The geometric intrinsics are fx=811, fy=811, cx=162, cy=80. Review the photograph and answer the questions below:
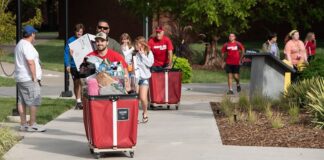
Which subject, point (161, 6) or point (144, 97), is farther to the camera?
point (161, 6)

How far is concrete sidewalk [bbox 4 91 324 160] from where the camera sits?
35.8 feet

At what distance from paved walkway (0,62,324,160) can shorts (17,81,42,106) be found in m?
0.53

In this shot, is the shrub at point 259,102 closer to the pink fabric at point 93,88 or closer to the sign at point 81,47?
the sign at point 81,47

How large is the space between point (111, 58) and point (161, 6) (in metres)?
19.4

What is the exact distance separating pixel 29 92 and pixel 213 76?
15.5 m

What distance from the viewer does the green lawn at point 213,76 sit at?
2609 centimetres

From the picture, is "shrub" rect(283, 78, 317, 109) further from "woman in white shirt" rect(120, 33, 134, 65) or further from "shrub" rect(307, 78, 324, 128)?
"woman in white shirt" rect(120, 33, 134, 65)

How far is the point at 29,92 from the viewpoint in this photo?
13.0m

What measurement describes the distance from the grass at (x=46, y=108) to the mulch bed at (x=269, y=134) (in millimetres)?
3252

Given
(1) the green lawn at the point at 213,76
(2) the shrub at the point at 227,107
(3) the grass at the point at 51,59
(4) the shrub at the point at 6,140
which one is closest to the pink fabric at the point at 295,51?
(2) the shrub at the point at 227,107

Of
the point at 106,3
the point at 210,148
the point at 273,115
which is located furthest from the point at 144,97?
the point at 106,3

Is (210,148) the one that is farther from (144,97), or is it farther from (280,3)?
(280,3)

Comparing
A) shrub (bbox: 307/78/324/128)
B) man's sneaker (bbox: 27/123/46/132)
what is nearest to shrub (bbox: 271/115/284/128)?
shrub (bbox: 307/78/324/128)

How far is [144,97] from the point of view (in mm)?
14625
